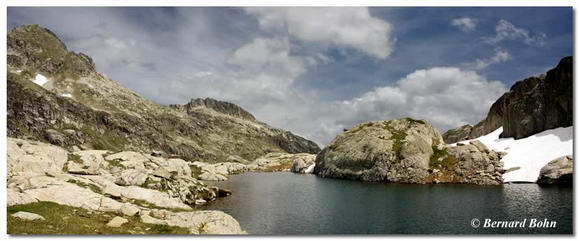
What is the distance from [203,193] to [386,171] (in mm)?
59125

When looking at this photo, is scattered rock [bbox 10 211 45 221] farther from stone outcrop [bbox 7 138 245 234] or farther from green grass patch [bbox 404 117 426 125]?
green grass patch [bbox 404 117 426 125]

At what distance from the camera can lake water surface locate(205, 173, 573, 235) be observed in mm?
46250

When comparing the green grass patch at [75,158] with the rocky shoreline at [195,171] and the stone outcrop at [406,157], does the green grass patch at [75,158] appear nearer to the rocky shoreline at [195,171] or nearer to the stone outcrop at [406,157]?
the rocky shoreline at [195,171]

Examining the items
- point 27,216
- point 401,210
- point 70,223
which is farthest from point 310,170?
point 27,216

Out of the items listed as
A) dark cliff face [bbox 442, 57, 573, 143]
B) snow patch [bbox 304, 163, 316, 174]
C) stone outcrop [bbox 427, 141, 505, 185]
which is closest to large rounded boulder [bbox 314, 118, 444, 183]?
stone outcrop [bbox 427, 141, 505, 185]

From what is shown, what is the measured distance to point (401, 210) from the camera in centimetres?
5912

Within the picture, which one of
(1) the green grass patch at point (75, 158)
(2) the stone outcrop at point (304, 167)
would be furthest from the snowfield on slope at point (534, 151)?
(1) the green grass patch at point (75, 158)

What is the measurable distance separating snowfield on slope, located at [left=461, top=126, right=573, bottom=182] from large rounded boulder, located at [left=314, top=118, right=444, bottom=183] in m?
20.5

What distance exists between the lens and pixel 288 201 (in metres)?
71.9

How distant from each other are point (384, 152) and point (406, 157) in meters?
7.33

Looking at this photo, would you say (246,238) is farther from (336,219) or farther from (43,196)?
(43,196)

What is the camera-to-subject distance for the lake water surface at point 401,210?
46.2 m

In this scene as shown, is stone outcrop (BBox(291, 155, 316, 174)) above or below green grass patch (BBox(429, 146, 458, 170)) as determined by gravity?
below
